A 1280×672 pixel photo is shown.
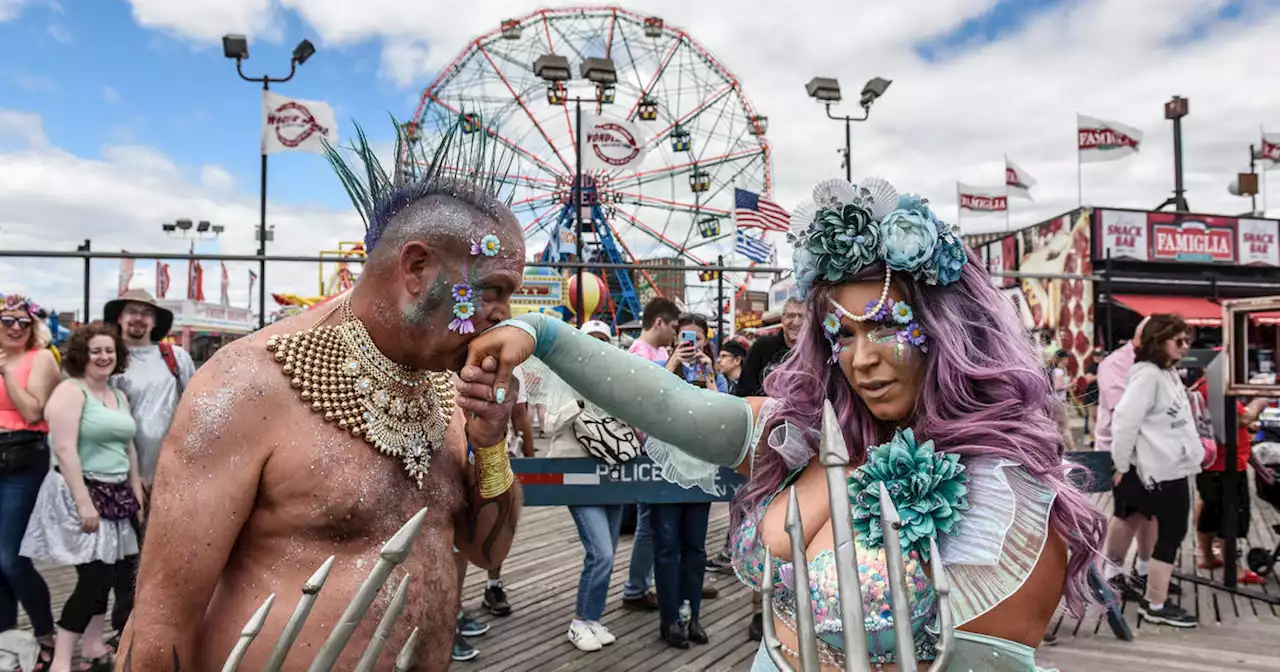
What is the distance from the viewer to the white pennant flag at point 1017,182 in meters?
19.4

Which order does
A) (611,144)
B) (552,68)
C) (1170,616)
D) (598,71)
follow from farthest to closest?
(611,144) < (598,71) < (552,68) < (1170,616)

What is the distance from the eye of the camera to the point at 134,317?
3.95m

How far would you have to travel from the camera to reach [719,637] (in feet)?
14.0

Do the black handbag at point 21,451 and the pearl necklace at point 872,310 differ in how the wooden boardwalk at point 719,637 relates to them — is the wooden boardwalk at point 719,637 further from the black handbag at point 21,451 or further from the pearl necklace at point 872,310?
the pearl necklace at point 872,310

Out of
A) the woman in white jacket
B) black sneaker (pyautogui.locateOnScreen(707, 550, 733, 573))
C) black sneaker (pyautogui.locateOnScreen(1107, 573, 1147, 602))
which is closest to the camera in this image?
the woman in white jacket

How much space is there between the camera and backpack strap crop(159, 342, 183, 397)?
405 centimetres

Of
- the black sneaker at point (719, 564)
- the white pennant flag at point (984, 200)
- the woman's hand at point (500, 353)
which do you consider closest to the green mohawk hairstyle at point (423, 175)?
the woman's hand at point (500, 353)

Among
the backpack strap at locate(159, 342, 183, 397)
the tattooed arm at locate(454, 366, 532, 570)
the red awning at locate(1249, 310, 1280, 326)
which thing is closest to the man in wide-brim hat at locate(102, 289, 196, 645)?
→ the backpack strap at locate(159, 342, 183, 397)

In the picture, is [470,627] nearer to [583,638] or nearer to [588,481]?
[583,638]

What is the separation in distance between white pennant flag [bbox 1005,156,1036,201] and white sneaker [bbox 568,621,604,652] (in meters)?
18.7

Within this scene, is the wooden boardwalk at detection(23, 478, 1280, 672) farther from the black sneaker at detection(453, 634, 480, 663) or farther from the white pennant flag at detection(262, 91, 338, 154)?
the white pennant flag at detection(262, 91, 338, 154)

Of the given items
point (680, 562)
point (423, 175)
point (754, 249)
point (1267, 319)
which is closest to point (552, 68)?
point (754, 249)

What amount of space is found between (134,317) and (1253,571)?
7.07 m

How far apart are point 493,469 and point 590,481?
8.31 ft
